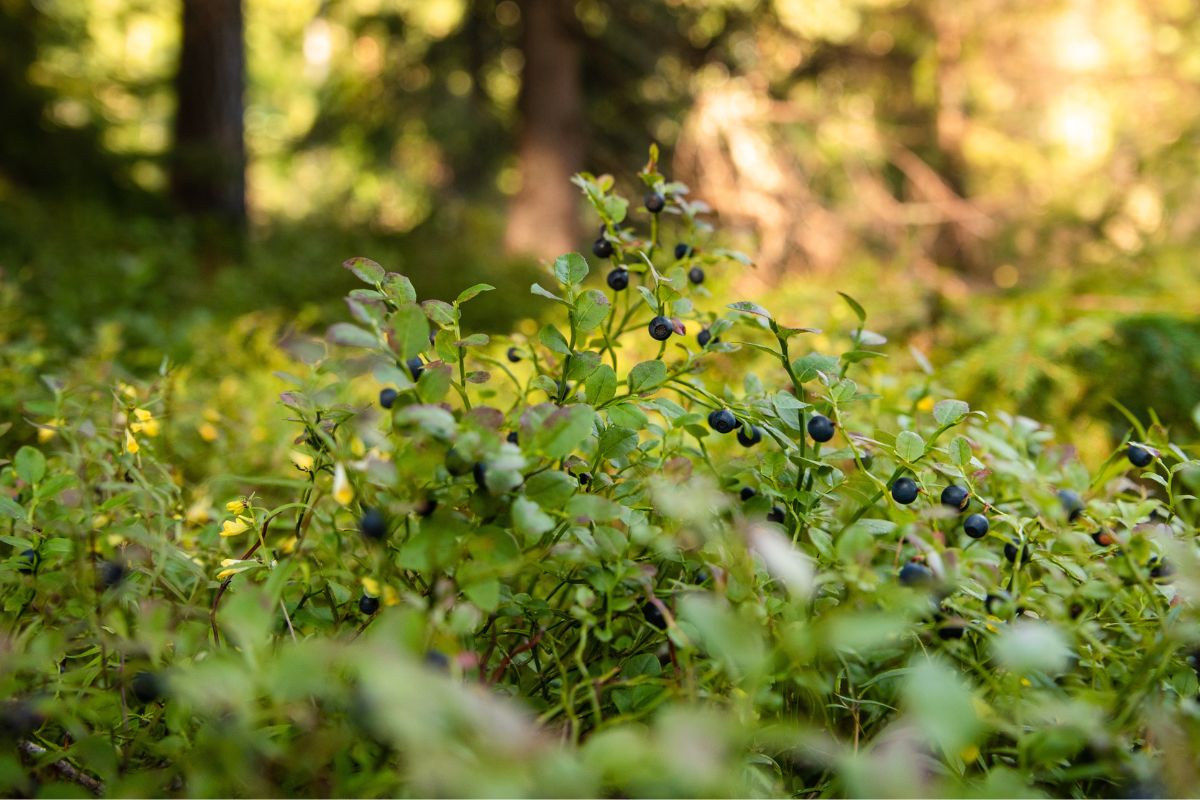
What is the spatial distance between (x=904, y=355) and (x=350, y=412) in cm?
200

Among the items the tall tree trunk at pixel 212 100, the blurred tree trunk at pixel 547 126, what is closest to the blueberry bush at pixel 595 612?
the blurred tree trunk at pixel 547 126

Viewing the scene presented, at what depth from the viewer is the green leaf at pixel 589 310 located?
2.95ft

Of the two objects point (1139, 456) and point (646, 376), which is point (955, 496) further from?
point (646, 376)

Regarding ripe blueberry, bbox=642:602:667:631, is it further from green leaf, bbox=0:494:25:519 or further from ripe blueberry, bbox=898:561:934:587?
green leaf, bbox=0:494:25:519

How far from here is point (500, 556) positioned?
729 mm

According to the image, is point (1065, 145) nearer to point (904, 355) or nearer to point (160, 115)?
point (904, 355)

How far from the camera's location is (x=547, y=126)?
6.29 meters

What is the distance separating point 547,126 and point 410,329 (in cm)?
588

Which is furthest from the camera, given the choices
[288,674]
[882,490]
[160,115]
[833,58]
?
[160,115]

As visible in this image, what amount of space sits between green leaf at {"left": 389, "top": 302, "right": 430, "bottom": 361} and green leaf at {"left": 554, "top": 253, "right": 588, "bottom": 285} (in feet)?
0.73

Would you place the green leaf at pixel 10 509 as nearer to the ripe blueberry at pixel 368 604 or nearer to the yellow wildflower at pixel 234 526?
the yellow wildflower at pixel 234 526

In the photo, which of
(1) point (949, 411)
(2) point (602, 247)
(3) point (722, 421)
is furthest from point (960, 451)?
(2) point (602, 247)

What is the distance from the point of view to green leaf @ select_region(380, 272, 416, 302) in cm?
85

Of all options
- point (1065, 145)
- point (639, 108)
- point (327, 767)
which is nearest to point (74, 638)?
point (327, 767)
